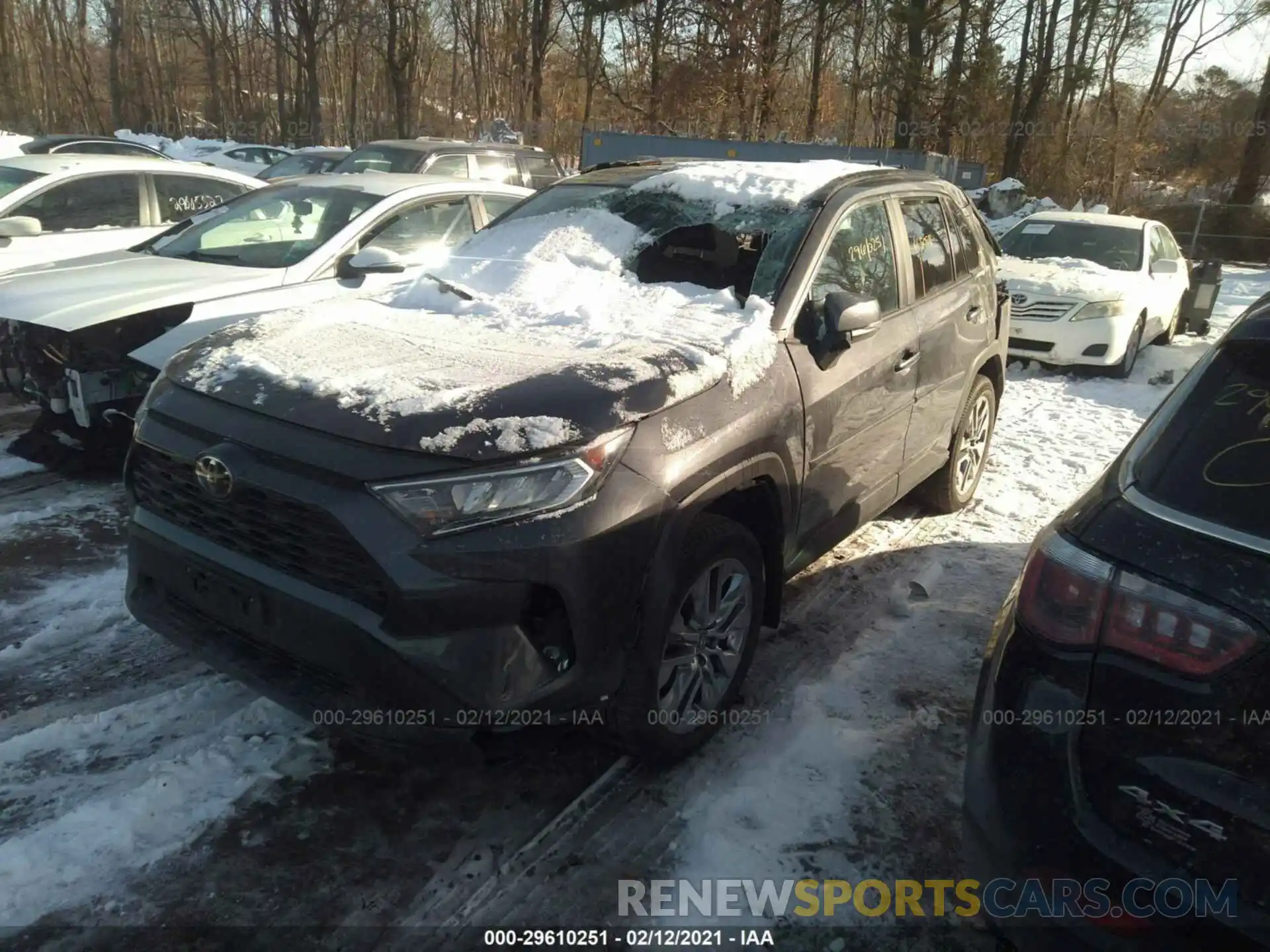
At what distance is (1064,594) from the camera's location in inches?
74.4

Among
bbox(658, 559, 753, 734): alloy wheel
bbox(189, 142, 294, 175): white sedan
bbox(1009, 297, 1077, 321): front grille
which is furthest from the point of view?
bbox(189, 142, 294, 175): white sedan

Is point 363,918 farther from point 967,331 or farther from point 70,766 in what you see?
point 967,331

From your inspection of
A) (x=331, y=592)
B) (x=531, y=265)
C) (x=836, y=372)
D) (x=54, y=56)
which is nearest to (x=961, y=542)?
(x=836, y=372)

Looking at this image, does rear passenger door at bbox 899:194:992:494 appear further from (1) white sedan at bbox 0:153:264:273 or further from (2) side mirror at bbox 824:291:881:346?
(1) white sedan at bbox 0:153:264:273

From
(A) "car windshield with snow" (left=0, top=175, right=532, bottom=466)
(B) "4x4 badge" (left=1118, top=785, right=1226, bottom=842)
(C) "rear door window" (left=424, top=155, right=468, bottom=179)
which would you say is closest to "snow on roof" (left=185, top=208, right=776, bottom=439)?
(A) "car windshield with snow" (left=0, top=175, right=532, bottom=466)

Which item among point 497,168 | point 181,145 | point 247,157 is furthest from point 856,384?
point 181,145

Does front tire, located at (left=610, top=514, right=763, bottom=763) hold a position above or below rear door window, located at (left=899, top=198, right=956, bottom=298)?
below

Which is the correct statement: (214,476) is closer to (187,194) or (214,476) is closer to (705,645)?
(705,645)

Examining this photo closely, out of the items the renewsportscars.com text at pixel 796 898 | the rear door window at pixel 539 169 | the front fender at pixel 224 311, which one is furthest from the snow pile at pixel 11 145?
the renewsportscars.com text at pixel 796 898

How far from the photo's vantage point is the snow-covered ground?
247 cm

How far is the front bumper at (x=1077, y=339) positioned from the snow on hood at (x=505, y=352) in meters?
6.42

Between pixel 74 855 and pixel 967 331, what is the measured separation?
4.42 metres

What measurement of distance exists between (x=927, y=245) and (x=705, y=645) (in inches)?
101

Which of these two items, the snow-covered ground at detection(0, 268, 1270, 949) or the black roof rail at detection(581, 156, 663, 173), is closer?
the snow-covered ground at detection(0, 268, 1270, 949)
